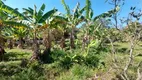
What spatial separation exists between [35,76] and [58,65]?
2459 millimetres

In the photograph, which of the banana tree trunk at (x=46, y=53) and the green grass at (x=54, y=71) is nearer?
the green grass at (x=54, y=71)

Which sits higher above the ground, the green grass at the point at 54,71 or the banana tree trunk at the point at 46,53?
the banana tree trunk at the point at 46,53

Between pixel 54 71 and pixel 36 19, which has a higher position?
pixel 36 19

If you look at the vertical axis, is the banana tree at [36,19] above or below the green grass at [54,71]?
above

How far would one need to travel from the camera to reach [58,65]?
65.5 ft

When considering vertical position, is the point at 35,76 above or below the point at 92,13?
below

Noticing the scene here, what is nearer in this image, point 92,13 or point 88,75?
point 88,75

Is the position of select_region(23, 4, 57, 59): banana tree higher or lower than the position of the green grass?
higher

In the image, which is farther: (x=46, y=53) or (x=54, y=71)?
(x=46, y=53)

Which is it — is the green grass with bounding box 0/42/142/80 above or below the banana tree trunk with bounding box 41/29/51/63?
below

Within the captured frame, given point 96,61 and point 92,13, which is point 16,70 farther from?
point 92,13

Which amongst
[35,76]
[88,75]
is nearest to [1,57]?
[35,76]

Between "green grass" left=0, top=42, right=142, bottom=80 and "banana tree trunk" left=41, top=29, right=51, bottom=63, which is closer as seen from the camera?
"green grass" left=0, top=42, right=142, bottom=80

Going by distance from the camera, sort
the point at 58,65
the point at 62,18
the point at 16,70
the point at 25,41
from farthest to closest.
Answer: the point at 25,41 < the point at 62,18 < the point at 58,65 < the point at 16,70
